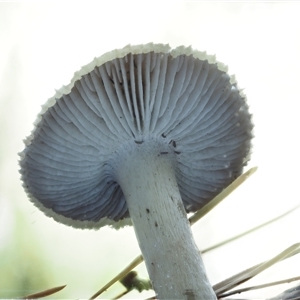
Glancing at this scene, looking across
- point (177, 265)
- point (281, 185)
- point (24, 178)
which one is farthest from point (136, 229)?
point (281, 185)

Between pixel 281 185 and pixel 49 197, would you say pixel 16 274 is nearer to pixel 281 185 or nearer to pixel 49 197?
pixel 49 197

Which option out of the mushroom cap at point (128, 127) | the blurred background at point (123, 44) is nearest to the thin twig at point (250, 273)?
the blurred background at point (123, 44)

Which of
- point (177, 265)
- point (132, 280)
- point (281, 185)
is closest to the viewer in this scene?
point (177, 265)

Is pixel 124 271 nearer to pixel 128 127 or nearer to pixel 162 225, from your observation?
pixel 162 225

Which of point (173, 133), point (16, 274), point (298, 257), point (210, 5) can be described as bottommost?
point (298, 257)

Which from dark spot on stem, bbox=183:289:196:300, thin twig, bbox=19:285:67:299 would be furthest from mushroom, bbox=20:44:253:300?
thin twig, bbox=19:285:67:299

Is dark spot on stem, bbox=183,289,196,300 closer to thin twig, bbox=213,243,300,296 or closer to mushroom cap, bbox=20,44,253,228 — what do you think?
thin twig, bbox=213,243,300,296
